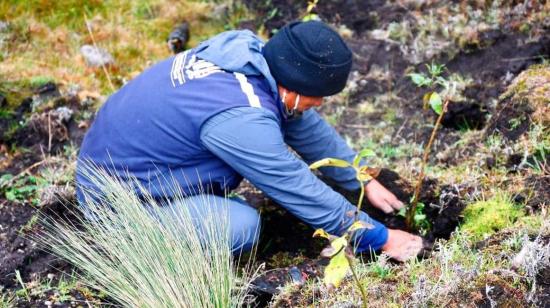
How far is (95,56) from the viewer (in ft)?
16.9

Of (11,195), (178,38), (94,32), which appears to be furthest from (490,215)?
(94,32)

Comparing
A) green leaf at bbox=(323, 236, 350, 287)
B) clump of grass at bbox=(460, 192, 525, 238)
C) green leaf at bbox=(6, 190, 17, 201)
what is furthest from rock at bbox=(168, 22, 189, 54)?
green leaf at bbox=(323, 236, 350, 287)

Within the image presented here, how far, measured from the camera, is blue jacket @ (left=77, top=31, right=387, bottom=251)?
117 inches

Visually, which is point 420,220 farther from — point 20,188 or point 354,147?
point 20,188

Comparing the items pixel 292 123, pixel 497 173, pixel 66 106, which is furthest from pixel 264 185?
pixel 66 106

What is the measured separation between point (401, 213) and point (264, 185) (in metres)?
0.86

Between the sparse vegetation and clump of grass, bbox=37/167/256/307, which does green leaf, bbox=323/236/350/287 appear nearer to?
the sparse vegetation

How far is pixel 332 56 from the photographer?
117 inches

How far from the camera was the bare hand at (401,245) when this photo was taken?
10.6 ft

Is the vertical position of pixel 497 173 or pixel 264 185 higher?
pixel 264 185

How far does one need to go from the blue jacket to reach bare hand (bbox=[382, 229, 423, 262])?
0.20 feet

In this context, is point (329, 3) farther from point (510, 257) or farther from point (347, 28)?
point (510, 257)

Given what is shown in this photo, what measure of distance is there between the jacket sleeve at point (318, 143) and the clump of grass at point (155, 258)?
805 millimetres

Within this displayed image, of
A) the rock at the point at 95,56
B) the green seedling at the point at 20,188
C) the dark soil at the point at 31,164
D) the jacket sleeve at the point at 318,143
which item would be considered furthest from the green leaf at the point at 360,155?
the rock at the point at 95,56
